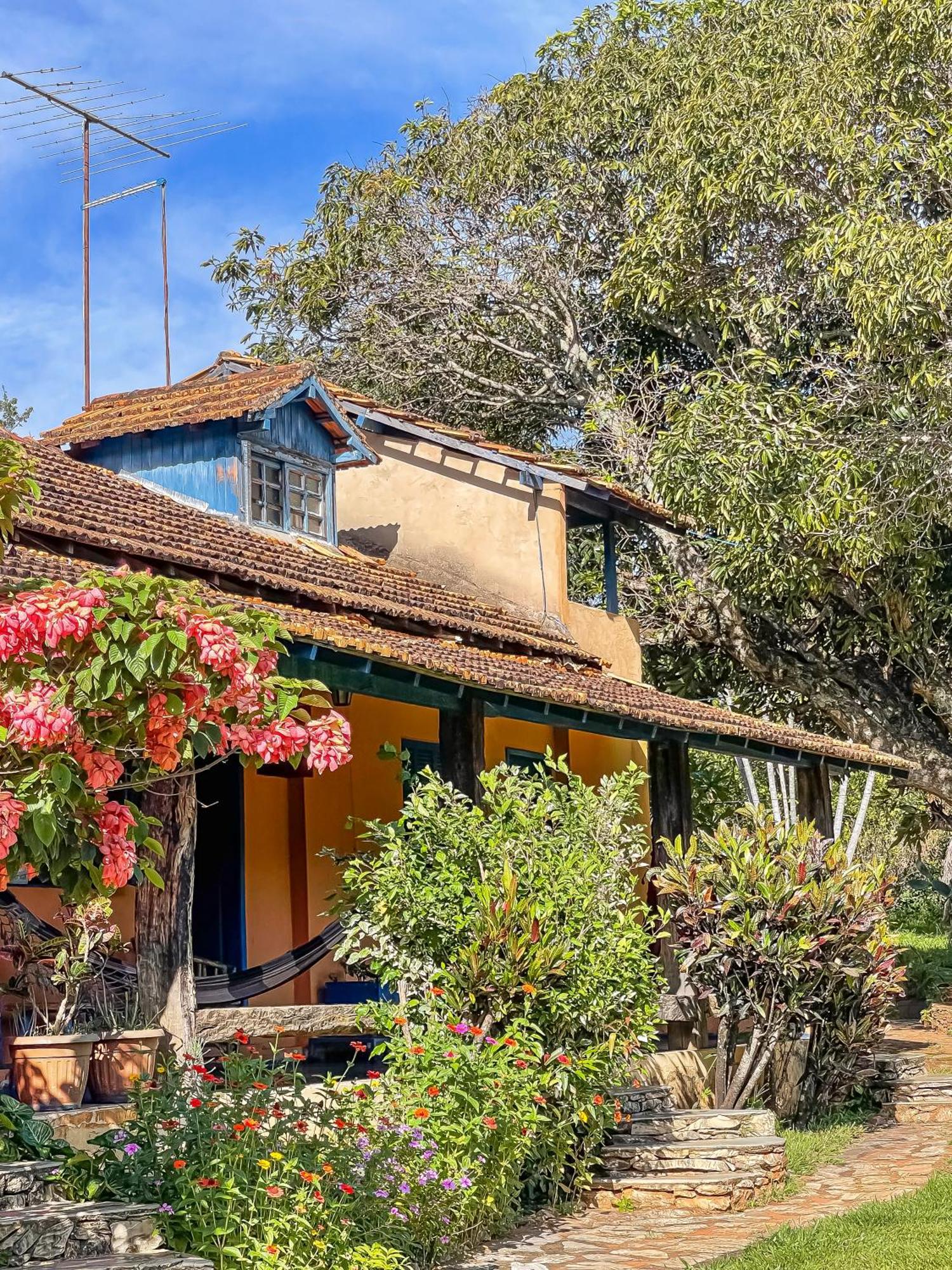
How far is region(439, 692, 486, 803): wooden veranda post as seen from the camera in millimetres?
10500

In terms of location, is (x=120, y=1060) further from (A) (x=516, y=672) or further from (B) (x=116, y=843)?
(A) (x=516, y=672)

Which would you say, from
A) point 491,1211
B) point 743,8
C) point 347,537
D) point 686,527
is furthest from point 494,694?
point 743,8

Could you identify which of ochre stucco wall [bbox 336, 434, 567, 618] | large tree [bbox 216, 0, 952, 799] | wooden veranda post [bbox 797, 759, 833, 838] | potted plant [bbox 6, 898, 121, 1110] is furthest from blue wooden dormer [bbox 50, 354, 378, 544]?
potted plant [bbox 6, 898, 121, 1110]

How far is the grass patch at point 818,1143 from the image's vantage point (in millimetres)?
9977

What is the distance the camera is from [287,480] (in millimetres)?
14555

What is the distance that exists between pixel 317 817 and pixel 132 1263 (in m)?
6.98

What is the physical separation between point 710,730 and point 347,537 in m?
5.72

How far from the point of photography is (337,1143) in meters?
7.09

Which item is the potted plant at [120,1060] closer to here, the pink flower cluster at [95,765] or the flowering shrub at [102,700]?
the flowering shrub at [102,700]

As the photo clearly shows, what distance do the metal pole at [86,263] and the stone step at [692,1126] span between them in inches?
413

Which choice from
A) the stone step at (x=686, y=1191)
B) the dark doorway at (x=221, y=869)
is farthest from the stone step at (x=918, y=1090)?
the dark doorway at (x=221, y=869)

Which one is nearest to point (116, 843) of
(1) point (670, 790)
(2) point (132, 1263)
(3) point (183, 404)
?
(2) point (132, 1263)

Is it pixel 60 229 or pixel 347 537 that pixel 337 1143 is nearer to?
pixel 347 537

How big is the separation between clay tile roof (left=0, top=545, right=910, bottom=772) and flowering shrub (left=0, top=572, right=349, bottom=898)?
1.58ft
